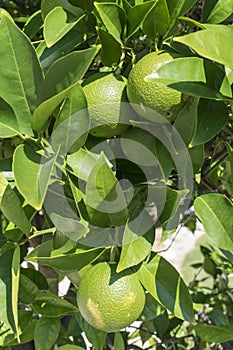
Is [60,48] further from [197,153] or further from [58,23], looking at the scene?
[197,153]

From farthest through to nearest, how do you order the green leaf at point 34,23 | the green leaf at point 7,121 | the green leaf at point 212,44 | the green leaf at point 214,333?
the green leaf at point 214,333, the green leaf at point 34,23, the green leaf at point 7,121, the green leaf at point 212,44

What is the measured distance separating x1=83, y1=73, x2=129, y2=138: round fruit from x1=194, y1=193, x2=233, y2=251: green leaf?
0.44 feet

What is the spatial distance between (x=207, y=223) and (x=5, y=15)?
12.7 inches

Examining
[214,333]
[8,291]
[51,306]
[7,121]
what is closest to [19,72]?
[7,121]

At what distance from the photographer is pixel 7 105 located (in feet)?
2.04

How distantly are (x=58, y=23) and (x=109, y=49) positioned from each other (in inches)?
2.7

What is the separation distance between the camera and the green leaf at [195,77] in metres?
0.54

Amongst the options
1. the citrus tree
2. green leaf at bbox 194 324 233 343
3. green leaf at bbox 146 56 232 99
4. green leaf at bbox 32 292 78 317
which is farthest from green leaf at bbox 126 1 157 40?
green leaf at bbox 194 324 233 343

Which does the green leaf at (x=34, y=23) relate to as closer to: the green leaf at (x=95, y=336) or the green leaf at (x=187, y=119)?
the green leaf at (x=187, y=119)

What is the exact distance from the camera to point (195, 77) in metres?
0.56

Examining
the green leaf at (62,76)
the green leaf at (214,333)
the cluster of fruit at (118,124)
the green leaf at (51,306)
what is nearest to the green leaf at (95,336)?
the green leaf at (51,306)

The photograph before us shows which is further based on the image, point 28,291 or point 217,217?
point 28,291

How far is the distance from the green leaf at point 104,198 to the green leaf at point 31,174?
51mm

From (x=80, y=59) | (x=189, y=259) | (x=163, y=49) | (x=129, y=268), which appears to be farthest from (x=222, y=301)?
(x=189, y=259)
